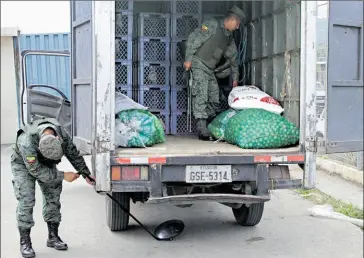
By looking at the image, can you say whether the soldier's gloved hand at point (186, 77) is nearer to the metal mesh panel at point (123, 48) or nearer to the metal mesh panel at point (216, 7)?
the metal mesh panel at point (123, 48)

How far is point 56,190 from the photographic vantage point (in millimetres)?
4781

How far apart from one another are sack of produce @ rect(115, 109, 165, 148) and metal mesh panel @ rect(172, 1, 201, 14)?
1.98 meters

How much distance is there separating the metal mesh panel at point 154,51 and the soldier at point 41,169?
2.01 metres

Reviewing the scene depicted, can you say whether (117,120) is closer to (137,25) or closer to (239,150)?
(239,150)

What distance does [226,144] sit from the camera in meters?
5.18

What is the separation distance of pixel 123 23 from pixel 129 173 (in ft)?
8.04

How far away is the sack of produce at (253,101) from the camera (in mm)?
5270

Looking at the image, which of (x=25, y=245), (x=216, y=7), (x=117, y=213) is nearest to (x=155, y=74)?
(x=216, y=7)

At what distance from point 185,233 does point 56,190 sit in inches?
59.6

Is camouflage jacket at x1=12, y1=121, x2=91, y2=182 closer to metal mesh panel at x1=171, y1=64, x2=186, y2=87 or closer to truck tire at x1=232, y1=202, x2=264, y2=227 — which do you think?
truck tire at x1=232, y1=202, x2=264, y2=227

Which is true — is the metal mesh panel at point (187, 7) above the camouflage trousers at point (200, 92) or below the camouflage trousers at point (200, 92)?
above

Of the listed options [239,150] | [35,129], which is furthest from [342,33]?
[35,129]

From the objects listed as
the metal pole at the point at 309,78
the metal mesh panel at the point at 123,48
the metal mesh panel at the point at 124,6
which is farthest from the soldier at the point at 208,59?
the metal pole at the point at 309,78

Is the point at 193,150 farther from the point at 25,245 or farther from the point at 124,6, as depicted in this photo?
the point at 124,6
